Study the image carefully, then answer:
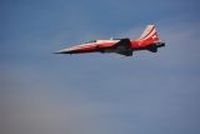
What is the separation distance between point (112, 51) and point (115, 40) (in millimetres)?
1236

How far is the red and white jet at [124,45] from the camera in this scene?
43438mm

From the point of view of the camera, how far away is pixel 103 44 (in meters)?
45.2

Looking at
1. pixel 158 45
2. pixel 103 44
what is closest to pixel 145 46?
pixel 158 45

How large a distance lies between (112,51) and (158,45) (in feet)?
14.9

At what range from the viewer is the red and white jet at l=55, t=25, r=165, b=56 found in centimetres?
4344

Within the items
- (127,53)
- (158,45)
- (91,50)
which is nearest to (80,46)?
(91,50)

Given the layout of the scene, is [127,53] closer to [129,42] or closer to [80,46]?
[129,42]

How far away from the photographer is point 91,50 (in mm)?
45781

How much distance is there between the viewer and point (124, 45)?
143ft

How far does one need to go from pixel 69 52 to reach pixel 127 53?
18.0 feet

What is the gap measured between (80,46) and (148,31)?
265 inches

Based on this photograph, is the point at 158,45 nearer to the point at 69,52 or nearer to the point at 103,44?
the point at 103,44

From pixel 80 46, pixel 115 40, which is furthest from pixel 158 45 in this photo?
pixel 80 46

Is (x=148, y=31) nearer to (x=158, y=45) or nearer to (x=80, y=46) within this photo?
(x=158, y=45)
